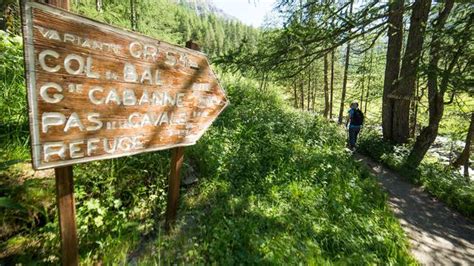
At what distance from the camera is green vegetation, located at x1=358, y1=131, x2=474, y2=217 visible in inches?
268

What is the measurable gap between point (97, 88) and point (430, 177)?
951 centimetres

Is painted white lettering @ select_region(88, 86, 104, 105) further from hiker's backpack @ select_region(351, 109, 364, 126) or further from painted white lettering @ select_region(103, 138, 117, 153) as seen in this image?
hiker's backpack @ select_region(351, 109, 364, 126)

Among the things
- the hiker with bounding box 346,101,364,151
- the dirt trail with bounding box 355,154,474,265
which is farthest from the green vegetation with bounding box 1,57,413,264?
the hiker with bounding box 346,101,364,151

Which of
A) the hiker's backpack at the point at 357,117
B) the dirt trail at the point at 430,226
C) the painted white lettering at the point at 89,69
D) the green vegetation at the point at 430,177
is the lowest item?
the dirt trail at the point at 430,226

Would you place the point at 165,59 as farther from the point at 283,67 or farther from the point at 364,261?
the point at 283,67

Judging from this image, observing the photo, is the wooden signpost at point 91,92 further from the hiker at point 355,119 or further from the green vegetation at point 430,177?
the hiker at point 355,119

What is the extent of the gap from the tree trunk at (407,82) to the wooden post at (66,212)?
8866 mm

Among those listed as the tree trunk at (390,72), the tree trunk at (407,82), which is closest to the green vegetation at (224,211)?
the tree trunk at (407,82)

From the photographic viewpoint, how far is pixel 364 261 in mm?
3379

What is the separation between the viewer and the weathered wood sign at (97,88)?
1.57 meters

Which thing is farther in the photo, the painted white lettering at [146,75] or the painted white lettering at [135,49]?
the painted white lettering at [146,75]

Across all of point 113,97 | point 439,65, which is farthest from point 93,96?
point 439,65

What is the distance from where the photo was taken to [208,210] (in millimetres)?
3566

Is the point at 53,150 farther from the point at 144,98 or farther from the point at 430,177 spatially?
the point at 430,177
